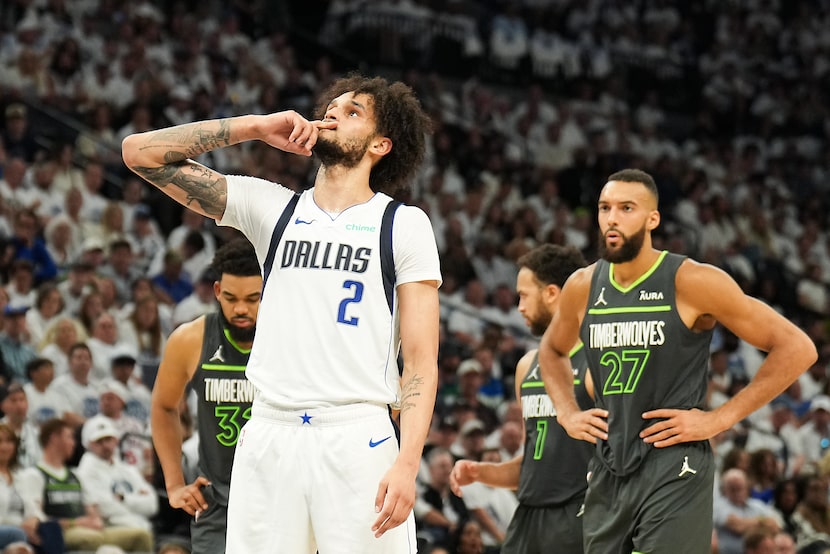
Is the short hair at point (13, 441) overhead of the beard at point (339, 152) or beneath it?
beneath

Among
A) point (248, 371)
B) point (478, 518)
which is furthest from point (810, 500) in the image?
point (248, 371)

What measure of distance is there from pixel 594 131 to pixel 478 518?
36.0 feet

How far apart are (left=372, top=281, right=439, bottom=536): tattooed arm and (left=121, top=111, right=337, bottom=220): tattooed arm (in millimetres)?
644

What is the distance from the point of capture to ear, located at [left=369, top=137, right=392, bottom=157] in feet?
14.6

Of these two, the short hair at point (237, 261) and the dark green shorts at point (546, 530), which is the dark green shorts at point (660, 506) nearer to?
the dark green shorts at point (546, 530)

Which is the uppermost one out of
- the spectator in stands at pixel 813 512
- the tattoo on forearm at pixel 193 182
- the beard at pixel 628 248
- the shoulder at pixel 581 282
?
the tattoo on forearm at pixel 193 182

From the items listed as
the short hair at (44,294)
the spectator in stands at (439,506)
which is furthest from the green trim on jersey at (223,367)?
the short hair at (44,294)

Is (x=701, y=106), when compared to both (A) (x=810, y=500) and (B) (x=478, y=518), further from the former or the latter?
(B) (x=478, y=518)

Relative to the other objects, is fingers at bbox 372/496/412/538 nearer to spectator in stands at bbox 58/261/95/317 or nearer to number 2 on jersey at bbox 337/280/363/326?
number 2 on jersey at bbox 337/280/363/326

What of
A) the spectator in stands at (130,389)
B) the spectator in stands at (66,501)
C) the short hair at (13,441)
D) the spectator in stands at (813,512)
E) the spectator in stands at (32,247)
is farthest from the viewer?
the spectator in stands at (32,247)

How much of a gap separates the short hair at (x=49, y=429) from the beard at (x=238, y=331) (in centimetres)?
346

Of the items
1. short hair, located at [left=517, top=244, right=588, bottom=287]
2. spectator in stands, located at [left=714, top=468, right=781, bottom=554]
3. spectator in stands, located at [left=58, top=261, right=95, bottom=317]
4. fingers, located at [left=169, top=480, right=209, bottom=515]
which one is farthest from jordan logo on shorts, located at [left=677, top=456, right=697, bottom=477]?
spectator in stands, located at [left=58, top=261, right=95, bottom=317]

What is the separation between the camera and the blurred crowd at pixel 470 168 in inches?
431

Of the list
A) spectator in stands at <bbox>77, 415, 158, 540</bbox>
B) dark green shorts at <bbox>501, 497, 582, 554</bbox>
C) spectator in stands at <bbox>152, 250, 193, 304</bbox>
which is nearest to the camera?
dark green shorts at <bbox>501, 497, 582, 554</bbox>
